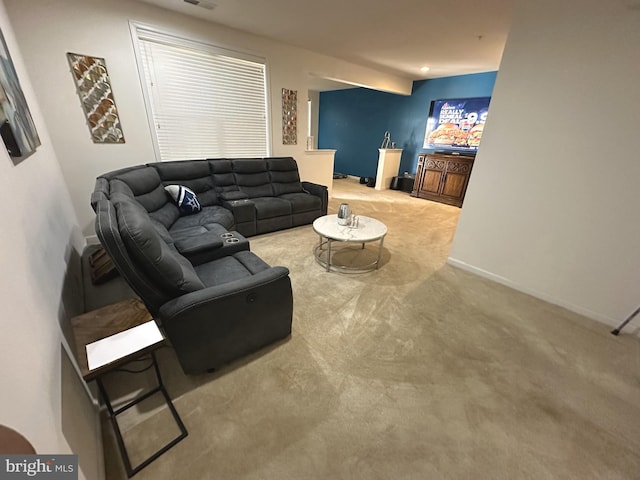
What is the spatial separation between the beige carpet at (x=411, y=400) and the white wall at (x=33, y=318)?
1.55 feet

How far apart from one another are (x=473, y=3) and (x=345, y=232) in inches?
95.4

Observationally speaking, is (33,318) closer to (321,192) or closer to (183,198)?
(183,198)

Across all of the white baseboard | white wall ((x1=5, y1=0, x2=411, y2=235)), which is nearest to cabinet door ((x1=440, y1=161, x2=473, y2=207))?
the white baseboard

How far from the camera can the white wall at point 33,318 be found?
2.17ft

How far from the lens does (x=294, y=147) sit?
4.52 m

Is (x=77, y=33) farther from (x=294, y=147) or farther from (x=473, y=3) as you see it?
(x=473, y=3)

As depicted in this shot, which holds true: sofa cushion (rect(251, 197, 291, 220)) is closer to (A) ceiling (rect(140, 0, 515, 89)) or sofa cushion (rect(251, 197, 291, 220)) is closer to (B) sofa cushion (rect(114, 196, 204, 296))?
(B) sofa cushion (rect(114, 196, 204, 296))

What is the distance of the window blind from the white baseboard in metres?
3.42

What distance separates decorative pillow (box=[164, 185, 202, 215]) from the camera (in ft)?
9.52

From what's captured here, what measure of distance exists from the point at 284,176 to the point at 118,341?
333 centimetres

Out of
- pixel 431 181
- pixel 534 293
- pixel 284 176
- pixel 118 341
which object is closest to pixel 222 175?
pixel 284 176

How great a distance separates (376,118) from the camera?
Answer: 22.2 feet

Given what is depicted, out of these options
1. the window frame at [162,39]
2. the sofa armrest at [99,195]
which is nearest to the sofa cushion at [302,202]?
the window frame at [162,39]

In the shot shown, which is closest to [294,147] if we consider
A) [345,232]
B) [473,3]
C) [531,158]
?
[345,232]
